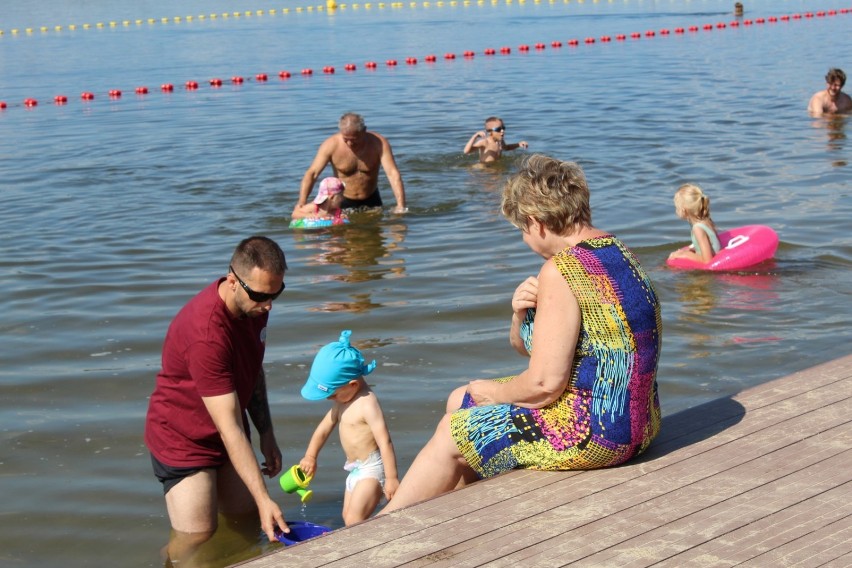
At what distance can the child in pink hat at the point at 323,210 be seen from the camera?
38.8 feet

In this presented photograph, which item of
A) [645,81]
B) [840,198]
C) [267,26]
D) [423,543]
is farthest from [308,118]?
[267,26]

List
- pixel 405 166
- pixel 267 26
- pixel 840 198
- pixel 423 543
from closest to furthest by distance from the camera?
pixel 423 543 < pixel 840 198 < pixel 405 166 < pixel 267 26

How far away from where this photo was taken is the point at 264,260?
14.9ft

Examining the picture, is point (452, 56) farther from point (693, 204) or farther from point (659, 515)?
point (659, 515)

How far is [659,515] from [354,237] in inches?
306

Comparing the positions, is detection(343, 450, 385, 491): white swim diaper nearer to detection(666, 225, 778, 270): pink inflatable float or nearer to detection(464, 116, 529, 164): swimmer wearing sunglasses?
detection(666, 225, 778, 270): pink inflatable float

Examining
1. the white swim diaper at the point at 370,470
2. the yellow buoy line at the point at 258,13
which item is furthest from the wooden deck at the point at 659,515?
the yellow buoy line at the point at 258,13

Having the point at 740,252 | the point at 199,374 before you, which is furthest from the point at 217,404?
the point at 740,252

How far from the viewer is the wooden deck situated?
3906 millimetres

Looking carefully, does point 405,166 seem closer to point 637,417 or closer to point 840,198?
point 840,198

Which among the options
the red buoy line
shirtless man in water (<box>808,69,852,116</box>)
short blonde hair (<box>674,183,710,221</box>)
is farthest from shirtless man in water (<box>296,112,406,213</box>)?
the red buoy line

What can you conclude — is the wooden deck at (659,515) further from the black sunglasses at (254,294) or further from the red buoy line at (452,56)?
the red buoy line at (452,56)

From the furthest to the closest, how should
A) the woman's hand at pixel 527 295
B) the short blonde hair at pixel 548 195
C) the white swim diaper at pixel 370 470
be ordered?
the white swim diaper at pixel 370 470 → the woman's hand at pixel 527 295 → the short blonde hair at pixel 548 195

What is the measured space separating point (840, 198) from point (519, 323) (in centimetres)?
877
